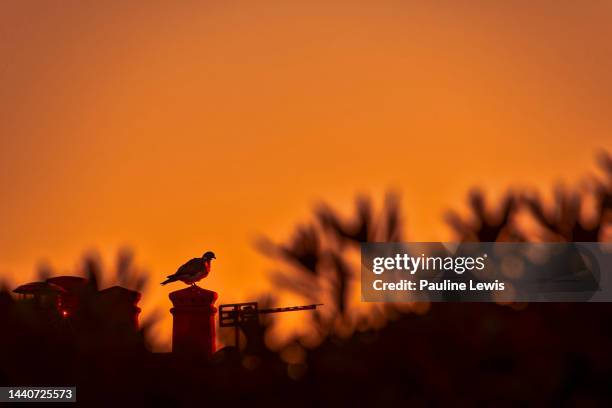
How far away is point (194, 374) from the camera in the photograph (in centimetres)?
300

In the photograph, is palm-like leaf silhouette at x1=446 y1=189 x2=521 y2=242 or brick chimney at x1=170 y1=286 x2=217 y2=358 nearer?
palm-like leaf silhouette at x1=446 y1=189 x2=521 y2=242

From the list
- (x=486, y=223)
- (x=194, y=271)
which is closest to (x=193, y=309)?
(x=194, y=271)

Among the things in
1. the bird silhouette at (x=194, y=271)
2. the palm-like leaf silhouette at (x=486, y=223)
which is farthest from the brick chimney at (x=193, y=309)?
the palm-like leaf silhouette at (x=486, y=223)

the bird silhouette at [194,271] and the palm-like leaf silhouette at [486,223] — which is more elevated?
the bird silhouette at [194,271]

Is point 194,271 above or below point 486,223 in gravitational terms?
above

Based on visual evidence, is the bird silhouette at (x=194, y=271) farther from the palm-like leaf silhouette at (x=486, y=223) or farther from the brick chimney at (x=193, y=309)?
the palm-like leaf silhouette at (x=486, y=223)

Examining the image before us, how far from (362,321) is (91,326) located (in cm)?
104

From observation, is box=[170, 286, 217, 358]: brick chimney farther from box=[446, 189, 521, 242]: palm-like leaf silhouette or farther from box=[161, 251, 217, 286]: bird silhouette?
box=[446, 189, 521, 242]: palm-like leaf silhouette

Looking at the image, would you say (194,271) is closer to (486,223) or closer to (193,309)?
(193,309)

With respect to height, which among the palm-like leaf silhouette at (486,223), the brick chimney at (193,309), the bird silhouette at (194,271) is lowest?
the palm-like leaf silhouette at (486,223)

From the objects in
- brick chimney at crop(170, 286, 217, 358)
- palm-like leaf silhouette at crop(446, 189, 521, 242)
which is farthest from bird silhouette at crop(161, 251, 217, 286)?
palm-like leaf silhouette at crop(446, 189, 521, 242)

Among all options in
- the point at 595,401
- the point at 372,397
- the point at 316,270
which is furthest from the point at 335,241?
the point at 595,401

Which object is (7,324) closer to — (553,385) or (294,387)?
(294,387)

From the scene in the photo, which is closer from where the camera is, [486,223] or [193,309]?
[486,223]
